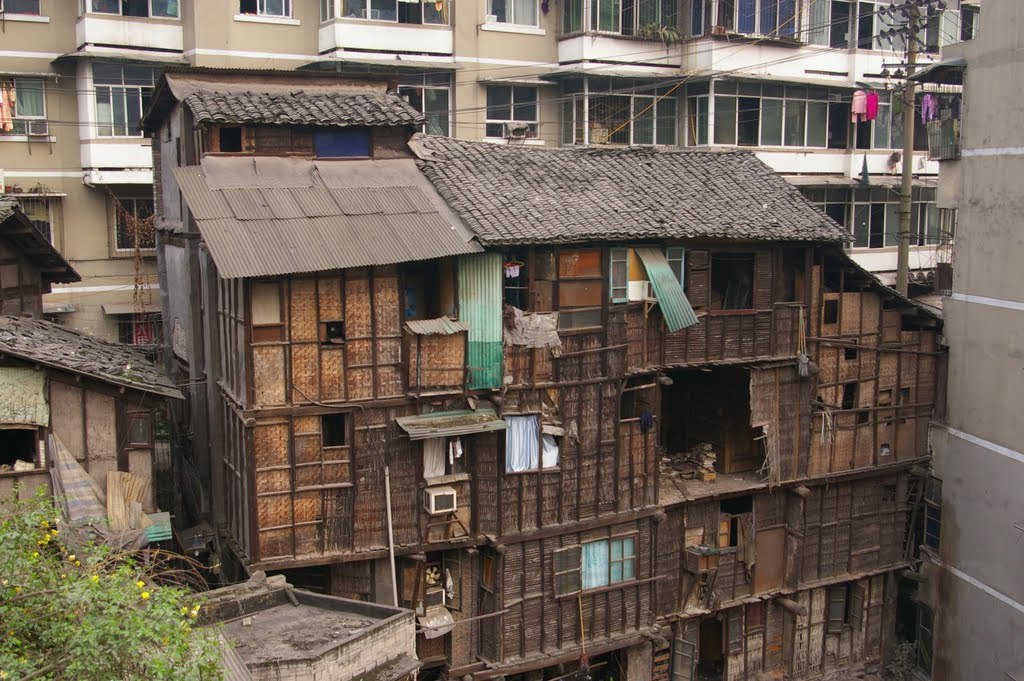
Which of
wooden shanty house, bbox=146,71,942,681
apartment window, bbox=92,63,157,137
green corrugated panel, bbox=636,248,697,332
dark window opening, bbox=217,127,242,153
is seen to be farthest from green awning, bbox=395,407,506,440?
apartment window, bbox=92,63,157,137

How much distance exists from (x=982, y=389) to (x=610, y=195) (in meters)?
9.80

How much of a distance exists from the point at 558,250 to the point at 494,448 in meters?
4.24

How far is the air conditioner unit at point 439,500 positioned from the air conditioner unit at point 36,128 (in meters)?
19.4

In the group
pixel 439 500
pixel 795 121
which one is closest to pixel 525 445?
pixel 439 500

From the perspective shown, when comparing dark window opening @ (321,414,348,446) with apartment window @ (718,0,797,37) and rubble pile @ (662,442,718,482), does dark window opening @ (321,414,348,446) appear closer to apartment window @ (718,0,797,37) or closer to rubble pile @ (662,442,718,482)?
rubble pile @ (662,442,718,482)

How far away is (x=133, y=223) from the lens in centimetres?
3331

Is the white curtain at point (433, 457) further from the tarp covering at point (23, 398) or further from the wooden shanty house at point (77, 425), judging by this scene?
the tarp covering at point (23, 398)

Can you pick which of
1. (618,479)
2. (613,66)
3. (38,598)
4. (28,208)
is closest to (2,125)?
(28,208)

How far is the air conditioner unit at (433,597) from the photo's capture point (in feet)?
71.2

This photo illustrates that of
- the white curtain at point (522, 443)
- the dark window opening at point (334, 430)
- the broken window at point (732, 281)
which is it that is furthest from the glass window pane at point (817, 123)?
the dark window opening at point (334, 430)

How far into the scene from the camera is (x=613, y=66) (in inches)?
1415

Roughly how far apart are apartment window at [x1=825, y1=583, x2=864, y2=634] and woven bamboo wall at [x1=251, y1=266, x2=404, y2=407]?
43.2 feet

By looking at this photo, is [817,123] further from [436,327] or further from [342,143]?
[436,327]

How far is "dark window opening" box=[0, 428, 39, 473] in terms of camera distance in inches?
806
